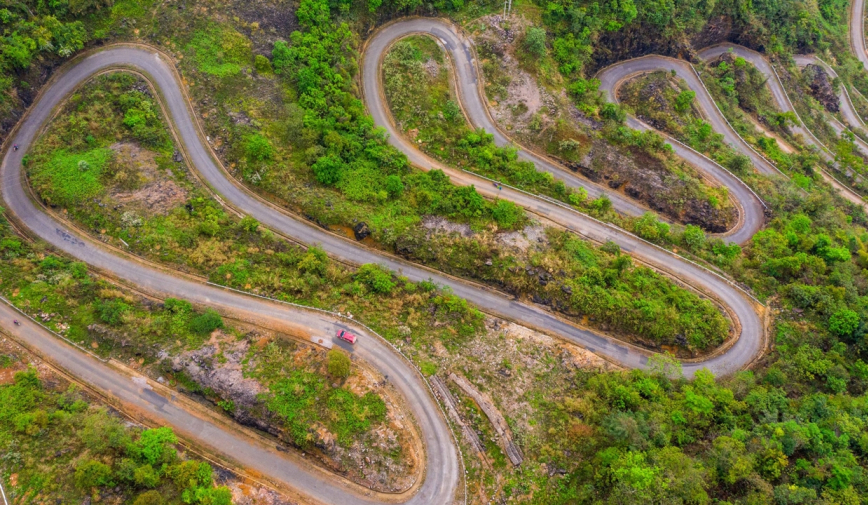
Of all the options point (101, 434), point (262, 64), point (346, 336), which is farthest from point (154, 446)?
point (262, 64)

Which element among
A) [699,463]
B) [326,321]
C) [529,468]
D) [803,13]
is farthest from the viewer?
[803,13]

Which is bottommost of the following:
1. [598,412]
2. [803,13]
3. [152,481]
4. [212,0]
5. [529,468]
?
[152,481]

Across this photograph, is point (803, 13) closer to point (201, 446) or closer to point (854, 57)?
point (854, 57)

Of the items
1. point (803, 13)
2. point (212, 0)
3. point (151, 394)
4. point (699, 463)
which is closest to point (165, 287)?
point (151, 394)

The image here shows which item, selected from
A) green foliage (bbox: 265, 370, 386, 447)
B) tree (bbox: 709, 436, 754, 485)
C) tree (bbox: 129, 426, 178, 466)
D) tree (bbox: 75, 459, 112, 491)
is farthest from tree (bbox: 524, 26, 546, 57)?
tree (bbox: 75, 459, 112, 491)

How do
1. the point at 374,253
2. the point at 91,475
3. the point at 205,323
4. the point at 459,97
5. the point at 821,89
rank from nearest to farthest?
1. the point at 91,475
2. the point at 205,323
3. the point at 374,253
4. the point at 459,97
5. the point at 821,89

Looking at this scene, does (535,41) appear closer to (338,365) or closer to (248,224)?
(248,224)

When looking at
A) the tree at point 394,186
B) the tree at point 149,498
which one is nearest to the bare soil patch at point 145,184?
the tree at point 394,186
